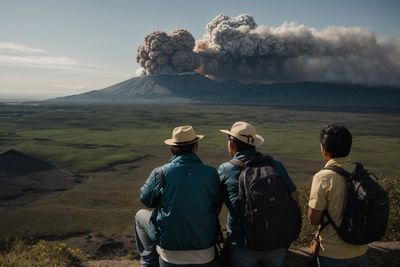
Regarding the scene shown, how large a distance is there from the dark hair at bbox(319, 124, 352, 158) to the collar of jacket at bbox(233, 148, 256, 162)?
1.07 meters

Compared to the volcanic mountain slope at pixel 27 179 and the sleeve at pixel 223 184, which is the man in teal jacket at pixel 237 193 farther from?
the volcanic mountain slope at pixel 27 179

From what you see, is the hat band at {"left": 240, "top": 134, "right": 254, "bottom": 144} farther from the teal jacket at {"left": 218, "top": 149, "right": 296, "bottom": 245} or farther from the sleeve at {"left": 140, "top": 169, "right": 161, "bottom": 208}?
the sleeve at {"left": 140, "top": 169, "right": 161, "bottom": 208}


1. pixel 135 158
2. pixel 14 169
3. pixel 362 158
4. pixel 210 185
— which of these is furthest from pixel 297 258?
pixel 362 158

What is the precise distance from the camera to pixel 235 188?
5902 millimetres

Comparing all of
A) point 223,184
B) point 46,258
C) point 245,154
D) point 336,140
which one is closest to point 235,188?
point 223,184

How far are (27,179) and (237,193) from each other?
43250mm

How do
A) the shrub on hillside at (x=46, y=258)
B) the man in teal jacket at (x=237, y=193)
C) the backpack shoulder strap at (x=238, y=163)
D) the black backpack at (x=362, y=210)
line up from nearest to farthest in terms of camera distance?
the black backpack at (x=362, y=210)
the man in teal jacket at (x=237, y=193)
the backpack shoulder strap at (x=238, y=163)
the shrub on hillside at (x=46, y=258)

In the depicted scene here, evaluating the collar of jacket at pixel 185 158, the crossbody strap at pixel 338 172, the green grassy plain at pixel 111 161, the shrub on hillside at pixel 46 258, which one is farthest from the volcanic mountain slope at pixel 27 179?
the crossbody strap at pixel 338 172

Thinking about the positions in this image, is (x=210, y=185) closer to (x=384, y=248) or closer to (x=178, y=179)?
(x=178, y=179)

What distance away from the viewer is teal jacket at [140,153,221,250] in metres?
5.83

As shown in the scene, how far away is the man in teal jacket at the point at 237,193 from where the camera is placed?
577cm

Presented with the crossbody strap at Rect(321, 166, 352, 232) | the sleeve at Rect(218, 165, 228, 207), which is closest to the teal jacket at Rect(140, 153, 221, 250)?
the sleeve at Rect(218, 165, 228, 207)

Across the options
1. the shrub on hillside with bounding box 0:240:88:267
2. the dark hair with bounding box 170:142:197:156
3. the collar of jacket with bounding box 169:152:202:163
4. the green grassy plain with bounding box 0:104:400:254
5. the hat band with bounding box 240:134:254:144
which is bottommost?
the green grassy plain with bounding box 0:104:400:254

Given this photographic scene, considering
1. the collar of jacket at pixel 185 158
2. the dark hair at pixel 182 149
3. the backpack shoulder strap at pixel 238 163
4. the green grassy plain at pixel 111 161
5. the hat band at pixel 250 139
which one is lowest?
the green grassy plain at pixel 111 161
